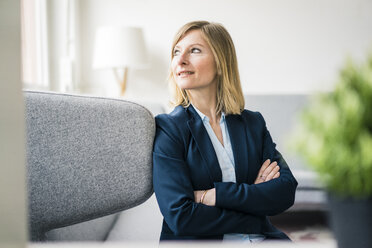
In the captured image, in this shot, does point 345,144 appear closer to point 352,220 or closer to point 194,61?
point 352,220

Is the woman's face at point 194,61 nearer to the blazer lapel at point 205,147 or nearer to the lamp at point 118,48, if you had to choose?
the blazer lapel at point 205,147

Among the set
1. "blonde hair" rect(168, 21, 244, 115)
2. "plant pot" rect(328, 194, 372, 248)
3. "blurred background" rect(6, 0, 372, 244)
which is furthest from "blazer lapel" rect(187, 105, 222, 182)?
"blurred background" rect(6, 0, 372, 244)

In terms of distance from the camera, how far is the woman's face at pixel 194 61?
1.06 m

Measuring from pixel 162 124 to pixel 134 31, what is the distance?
6.39ft

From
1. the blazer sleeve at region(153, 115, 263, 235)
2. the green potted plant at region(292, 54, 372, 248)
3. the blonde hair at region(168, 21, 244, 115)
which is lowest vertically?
the blazer sleeve at region(153, 115, 263, 235)

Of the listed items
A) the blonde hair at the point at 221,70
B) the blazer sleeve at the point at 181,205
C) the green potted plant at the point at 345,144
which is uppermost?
the green potted plant at the point at 345,144

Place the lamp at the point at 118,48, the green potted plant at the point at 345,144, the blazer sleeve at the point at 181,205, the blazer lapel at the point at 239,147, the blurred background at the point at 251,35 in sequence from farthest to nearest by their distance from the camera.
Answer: the blurred background at the point at 251,35 → the lamp at the point at 118,48 → the blazer lapel at the point at 239,147 → the blazer sleeve at the point at 181,205 → the green potted plant at the point at 345,144

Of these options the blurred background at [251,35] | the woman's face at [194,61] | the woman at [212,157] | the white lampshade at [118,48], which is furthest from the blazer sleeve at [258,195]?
the blurred background at [251,35]

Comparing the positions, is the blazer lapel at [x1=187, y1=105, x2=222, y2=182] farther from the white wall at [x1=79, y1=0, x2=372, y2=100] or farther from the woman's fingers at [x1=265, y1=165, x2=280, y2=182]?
the white wall at [x1=79, y1=0, x2=372, y2=100]

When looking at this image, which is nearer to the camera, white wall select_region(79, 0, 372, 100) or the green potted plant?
the green potted plant

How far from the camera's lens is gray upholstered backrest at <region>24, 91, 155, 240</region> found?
0.74m

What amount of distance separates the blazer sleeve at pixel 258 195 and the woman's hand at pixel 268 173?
0.02m

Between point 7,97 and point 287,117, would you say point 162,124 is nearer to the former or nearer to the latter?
point 7,97

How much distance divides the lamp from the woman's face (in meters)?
1.69
